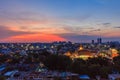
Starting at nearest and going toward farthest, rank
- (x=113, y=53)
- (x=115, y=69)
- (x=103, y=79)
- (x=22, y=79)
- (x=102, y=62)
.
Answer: (x=22, y=79) < (x=103, y=79) < (x=115, y=69) < (x=102, y=62) < (x=113, y=53)

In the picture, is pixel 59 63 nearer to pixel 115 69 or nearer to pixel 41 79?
pixel 115 69

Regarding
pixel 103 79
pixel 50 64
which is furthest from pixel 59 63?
pixel 103 79

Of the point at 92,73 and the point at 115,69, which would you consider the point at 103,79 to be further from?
the point at 115,69

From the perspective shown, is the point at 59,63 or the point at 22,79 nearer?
the point at 22,79

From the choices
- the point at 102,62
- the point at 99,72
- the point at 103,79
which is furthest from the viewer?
the point at 102,62

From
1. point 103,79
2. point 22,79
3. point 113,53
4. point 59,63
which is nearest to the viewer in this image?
point 22,79

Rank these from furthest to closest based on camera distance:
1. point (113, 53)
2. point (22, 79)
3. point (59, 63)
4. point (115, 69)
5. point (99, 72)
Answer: point (113, 53) → point (59, 63) → point (115, 69) → point (99, 72) → point (22, 79)

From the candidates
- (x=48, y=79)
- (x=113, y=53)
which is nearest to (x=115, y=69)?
(x=48, y=79)

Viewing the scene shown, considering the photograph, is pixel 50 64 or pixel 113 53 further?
pixel 113 53
